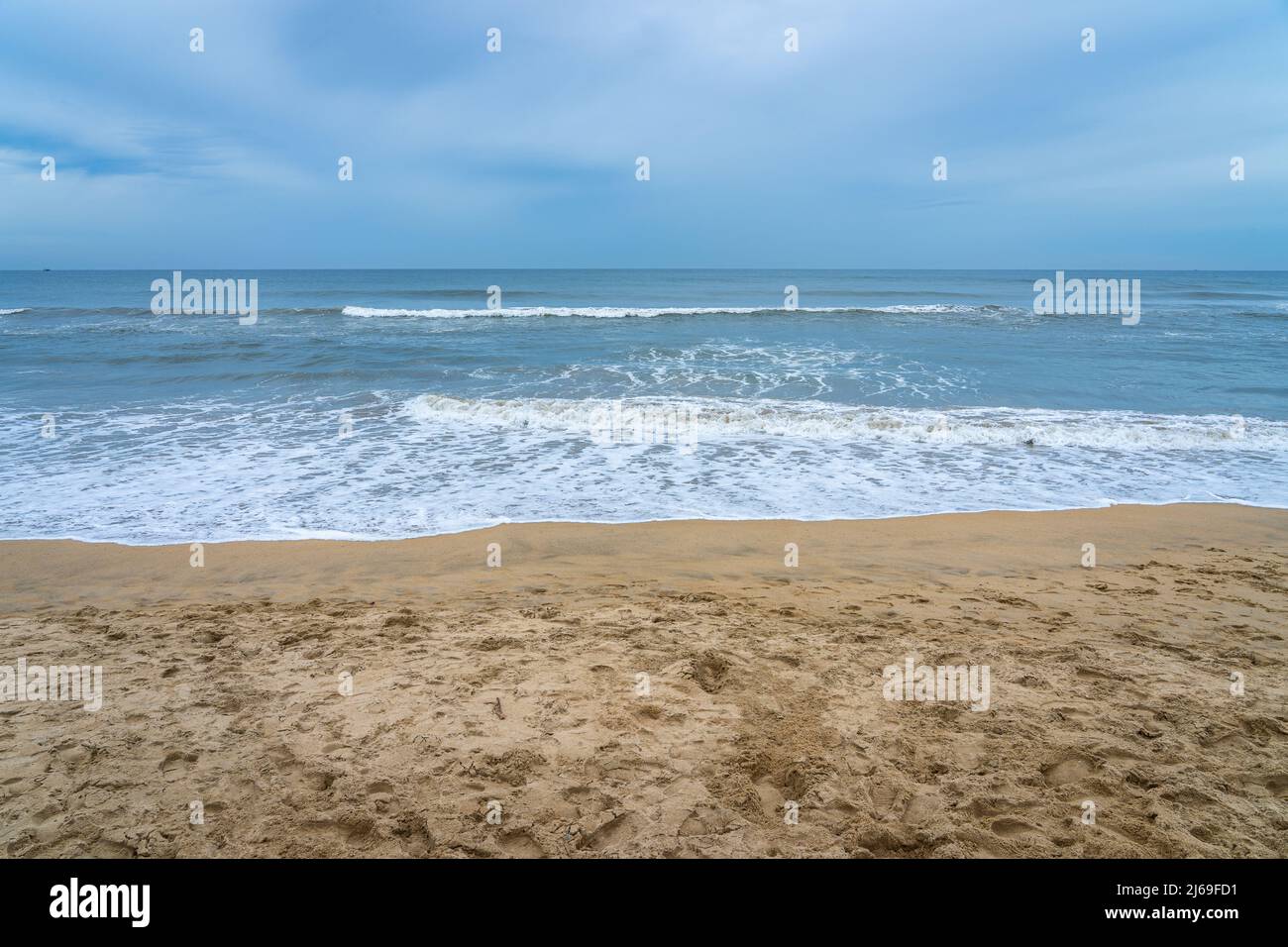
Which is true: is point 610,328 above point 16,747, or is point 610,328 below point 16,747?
above

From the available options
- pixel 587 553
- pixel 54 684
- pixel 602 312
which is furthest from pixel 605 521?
pixel 602 312

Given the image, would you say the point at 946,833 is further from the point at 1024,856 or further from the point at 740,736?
the point at 740,736

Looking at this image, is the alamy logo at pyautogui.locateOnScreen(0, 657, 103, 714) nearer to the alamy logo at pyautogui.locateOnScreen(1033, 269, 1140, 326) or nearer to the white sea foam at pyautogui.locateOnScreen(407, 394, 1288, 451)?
the white sea foam at pyautogui.locateOnScreen(407, 394, 1288, 451)

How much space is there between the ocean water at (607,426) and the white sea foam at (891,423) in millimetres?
60

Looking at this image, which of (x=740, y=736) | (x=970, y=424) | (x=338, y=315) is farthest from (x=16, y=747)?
(x=338, y=315)

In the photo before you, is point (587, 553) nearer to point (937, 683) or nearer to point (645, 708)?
point (645, 708)

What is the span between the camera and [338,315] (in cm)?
3102

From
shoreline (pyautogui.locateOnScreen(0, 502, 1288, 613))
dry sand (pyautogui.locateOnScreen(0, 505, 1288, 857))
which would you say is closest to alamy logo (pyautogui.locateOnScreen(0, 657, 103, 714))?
dry sand (pyautogui.locateOnScreen(0, 505, 1288, 857))

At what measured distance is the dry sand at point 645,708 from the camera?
2.72 meters

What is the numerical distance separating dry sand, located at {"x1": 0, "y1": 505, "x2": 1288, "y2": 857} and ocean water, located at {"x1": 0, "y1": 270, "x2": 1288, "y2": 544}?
158 centimetres

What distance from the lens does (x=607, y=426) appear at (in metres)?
11.3
